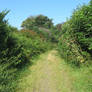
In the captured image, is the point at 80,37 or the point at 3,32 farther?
the point at 80,37

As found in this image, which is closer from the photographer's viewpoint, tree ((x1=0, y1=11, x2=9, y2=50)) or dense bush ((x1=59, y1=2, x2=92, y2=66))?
tree ((x1=0, y1=11, x2=9, y2=50))

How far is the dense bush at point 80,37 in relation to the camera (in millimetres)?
6035

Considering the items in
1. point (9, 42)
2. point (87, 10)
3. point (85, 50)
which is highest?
point (87, 10)

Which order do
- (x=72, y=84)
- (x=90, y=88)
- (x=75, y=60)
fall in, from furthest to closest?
(x=75, y=60)
(x=72, y=84)
(x=90, y=88)

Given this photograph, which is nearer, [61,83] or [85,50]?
[61,83]

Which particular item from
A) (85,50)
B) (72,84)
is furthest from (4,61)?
(85,50)

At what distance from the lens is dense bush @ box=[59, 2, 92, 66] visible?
6.04m

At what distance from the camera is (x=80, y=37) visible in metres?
6.48

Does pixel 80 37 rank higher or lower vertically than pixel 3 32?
lower

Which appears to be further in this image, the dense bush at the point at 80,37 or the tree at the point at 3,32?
the dense bush at the point at 80,37

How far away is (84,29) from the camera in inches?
258

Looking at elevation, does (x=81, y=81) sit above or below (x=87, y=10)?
below

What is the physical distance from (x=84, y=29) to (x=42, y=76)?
382 cm

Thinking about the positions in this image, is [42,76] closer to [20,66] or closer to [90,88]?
[20,66]
